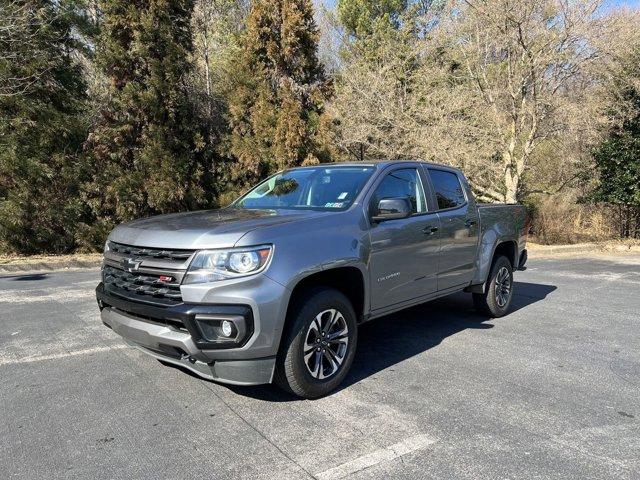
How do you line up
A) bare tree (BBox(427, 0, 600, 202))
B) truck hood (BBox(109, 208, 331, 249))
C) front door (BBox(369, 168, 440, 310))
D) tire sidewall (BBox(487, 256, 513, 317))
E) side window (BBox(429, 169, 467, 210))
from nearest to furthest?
truck hood (BBox(109, 208, 331, 249)), front door (BBox(369, 168, 440, 310)), side window (BBox(429, 169, 467, 210)), tire sidewall (BBox(487, 256, 513, 317)), bare tree (BBox(427, 0, 600, 202))

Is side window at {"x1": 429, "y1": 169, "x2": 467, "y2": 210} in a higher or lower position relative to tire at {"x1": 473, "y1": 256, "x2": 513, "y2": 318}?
higher

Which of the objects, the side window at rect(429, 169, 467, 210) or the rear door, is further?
the side window at rect(429, 169, 467, 210)

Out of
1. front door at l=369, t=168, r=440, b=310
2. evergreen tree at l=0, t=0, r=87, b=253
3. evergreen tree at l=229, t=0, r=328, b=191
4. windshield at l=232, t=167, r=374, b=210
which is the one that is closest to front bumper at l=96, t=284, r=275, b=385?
front door at l=369, t=168, r=440, b=310

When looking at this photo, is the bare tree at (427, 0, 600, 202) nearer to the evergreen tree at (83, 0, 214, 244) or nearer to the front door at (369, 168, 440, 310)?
the evergreen tree at (83, 0, 214, 244)

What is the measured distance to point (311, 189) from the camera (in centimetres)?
490

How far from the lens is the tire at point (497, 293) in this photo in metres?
6.28

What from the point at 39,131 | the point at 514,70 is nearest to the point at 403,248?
the point at 39,131

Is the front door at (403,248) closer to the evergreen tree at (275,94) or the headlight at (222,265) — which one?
the headlight at (222,265)

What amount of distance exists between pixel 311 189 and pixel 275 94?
10.8m

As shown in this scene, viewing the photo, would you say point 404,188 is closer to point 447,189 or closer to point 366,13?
point 447,189

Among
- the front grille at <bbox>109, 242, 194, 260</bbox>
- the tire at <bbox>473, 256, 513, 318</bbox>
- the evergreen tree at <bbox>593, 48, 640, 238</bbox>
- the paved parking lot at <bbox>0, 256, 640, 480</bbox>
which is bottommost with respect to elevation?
the paved parking lot at <bbox>0, 256, 640, 480</bbox>

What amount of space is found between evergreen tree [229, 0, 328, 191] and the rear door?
348 inches

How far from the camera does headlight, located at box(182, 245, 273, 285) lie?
134 inches

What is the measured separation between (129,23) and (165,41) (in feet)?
3.12
